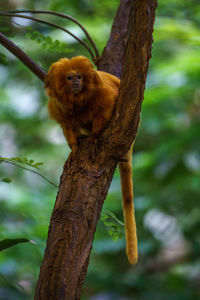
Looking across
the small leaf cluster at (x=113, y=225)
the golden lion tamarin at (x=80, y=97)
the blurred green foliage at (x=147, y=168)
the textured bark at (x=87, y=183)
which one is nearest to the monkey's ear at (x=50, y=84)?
the golden lion tamarin at (x=80, y=97)

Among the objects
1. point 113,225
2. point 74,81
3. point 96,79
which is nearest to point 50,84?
point 74,81

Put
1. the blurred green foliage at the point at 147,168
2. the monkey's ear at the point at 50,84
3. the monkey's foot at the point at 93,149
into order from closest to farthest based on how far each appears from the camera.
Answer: the monkey's foot at the point at 93,149, the monkey's ear at the point at 50,84, the blurred green foliage at the point at 147,168

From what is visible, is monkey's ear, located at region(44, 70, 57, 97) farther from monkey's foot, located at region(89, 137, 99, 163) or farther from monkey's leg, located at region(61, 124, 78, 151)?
monkey's foot, located at region(89, 137, 99, 163)

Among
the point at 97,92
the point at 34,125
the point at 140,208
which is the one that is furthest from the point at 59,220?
the point at 34,125

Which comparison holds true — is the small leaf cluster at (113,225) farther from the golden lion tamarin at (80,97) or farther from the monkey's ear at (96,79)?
the monkey's ear at (96,79)

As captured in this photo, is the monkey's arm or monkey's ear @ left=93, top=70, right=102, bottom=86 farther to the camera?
the monkey's arm

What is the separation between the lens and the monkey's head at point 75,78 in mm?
2309

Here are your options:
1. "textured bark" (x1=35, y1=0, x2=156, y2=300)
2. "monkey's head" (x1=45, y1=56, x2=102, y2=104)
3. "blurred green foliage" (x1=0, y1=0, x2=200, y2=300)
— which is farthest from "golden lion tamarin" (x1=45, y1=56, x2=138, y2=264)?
"blurred green foliage" (x1=0, y1=0, x2=200, y2=300)

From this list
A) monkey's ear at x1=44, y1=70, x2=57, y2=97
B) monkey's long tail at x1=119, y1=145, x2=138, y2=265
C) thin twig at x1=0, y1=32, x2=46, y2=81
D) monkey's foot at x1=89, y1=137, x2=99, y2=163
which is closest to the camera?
monkey's foot at x1=89, y1=137, x2=99, y2=163

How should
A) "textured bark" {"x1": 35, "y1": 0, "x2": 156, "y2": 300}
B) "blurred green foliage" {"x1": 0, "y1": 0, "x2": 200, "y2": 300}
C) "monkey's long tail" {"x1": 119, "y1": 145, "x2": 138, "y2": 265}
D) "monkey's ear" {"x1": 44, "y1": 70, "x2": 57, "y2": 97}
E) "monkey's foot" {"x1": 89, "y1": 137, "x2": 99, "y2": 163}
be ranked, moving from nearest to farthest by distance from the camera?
"textured bark" {"x1": 35, "y1": 0, "x2": 156, "y2": 300}, "monkey's foot" {"x1": 89, "y1": 137, "x2": 99, "y2": 163}, "monkey's ear" {"x1": 44, "y1": 70, "x2": 57, "y2": 97}, "monkey's long tail" {"x1": 119, "y1": 145, "x2": 138, "y2": 265}, "blurred green foliage" {"x1": 0, "y1": 0, "x2": 200, "y2": 300}

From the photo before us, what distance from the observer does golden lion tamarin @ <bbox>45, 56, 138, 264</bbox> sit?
2.31 metres

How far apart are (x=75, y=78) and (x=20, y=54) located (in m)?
0.34

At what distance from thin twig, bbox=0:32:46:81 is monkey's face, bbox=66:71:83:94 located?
8.4 inches

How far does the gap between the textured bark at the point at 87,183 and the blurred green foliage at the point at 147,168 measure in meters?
1.21
